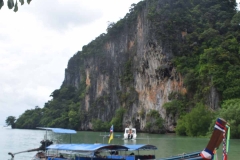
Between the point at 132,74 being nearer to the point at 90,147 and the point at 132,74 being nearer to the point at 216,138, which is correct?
the point at 90,147

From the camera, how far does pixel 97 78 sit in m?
80.4

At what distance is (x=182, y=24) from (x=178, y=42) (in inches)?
129

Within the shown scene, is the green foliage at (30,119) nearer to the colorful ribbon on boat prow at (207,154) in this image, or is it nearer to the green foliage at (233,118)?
the green foliage at (233,118)

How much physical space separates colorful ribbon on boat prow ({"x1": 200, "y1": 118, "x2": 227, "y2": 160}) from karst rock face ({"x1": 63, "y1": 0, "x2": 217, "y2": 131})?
4196 cm

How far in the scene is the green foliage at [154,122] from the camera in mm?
53594

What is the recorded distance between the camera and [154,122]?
54.9m

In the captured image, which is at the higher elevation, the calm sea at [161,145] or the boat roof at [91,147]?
the boat roof at [91,147]

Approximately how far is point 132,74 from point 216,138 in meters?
56.7

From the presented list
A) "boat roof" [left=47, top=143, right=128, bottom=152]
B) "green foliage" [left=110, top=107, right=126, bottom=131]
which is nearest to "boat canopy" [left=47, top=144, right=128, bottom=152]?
"boat roof" [left=47, top=143, right=128, bottom=152]

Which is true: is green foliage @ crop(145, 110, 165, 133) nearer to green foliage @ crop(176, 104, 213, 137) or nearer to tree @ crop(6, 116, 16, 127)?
green foliage @ crop(176, 104, 213, 137)

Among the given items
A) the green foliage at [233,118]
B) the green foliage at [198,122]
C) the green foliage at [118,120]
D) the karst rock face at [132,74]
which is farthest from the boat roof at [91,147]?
the green foliage at [118,120]

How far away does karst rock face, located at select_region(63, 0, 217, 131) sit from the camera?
56688 mm

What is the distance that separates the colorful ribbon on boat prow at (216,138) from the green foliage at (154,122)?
42446 millimetres

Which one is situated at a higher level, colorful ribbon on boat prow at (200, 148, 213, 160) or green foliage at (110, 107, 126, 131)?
green foliage at (110, 107, 126, 131)
